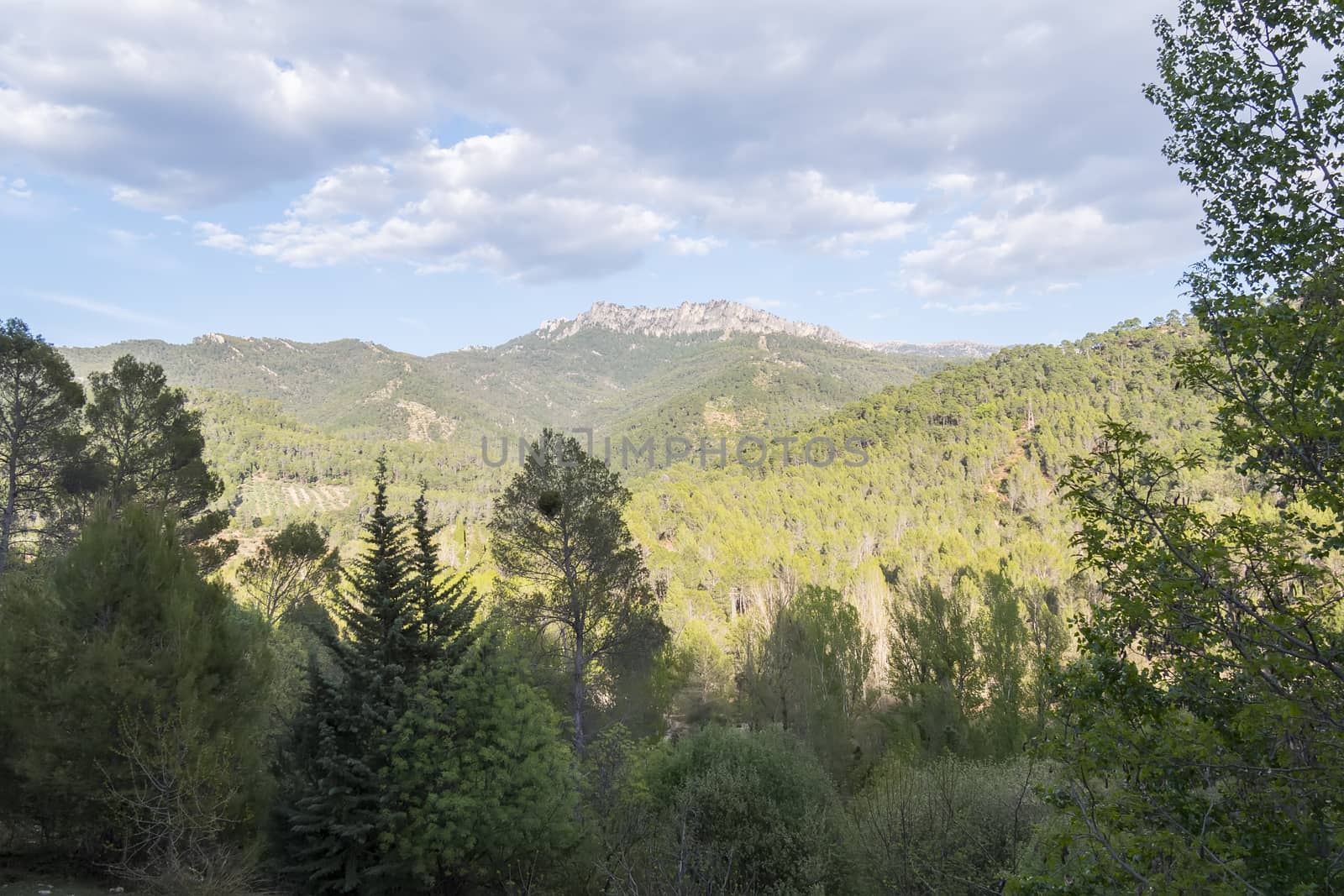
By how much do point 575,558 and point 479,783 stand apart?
8.37 meters

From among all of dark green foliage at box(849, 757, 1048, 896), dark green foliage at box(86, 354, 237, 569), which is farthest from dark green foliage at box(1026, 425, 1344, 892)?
dark green foliage at box(86, 354, 237, 569)

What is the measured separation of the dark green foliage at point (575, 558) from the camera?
21.0m

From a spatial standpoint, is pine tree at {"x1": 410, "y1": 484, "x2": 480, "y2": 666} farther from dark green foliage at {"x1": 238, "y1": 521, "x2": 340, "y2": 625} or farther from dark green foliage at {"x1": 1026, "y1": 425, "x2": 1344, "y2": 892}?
dark green foliage at {"x1": 238, "y1": 521, "x2": 340, "y2": 625}

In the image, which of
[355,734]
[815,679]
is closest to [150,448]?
[355,734]

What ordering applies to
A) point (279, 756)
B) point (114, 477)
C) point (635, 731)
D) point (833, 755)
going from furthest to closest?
point (635, 731), point (833, 755), point (114, 477), point (279, 756)

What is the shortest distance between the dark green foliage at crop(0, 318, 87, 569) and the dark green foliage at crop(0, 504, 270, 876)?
24.7 ft

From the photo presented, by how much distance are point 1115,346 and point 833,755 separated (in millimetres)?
100878

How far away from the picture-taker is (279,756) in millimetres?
14758

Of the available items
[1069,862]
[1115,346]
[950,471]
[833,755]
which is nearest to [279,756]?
[1069,862]

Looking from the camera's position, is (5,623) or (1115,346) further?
(1115,346)

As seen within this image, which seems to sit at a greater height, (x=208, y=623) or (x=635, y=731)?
(x=208, y=623)

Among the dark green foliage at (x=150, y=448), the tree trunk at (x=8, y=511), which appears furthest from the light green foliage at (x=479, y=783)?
the tree trunk at (x=8, y=511)

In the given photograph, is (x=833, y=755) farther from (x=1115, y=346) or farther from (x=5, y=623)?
(x=1115, y=346)

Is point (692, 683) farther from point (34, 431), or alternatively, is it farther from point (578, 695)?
point (34, 431)
